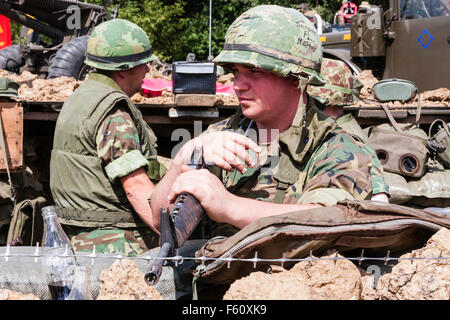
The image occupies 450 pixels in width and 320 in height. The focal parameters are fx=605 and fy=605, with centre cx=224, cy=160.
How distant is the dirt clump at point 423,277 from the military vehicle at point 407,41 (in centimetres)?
598

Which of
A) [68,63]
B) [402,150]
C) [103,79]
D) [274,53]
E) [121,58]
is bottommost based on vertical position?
[402,150]

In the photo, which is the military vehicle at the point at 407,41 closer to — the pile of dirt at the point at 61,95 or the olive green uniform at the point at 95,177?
the pile of dirt at the point at 61,95

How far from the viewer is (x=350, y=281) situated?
1617 mm

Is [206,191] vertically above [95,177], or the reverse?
[206,191]

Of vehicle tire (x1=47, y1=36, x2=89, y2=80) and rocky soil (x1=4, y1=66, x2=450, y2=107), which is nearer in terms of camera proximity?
rocky soil (x1=4, y1=66, x2=450, y2=107)

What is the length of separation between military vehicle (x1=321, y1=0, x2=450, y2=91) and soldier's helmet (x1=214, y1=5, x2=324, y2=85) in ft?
17.7

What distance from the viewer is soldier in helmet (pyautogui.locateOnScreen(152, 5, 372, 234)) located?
82.0 inches

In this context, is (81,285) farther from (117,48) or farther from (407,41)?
(407,41)

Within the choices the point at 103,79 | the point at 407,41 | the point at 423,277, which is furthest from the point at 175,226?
the point at 407,41

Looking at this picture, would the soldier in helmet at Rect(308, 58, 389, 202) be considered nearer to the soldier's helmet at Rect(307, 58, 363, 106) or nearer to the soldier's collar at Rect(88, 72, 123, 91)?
the soldier's helmet at Rect(307, 58, 363, 106)

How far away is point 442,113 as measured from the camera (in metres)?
5.62

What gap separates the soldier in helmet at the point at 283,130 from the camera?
2084mm

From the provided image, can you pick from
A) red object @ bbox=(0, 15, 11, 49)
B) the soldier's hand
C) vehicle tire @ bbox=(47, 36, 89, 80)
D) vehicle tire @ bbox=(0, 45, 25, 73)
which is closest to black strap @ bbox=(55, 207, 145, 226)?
the soldier's hand

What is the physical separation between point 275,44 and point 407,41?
234 inches
